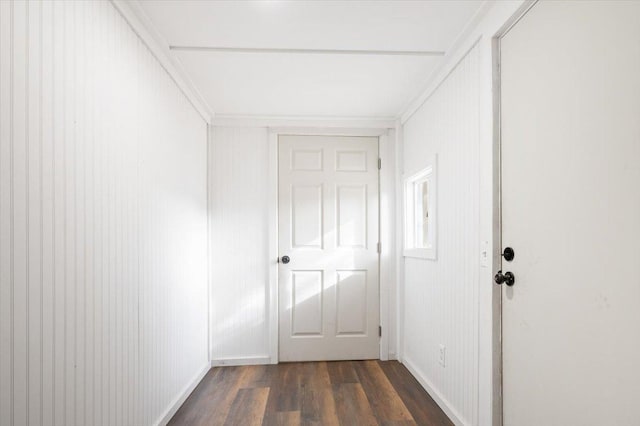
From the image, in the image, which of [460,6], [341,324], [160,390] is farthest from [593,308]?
[341,324]

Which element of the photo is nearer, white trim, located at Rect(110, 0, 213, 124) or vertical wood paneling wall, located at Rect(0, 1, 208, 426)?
vertical wood paneling wall, located at Rect(0, 1, 208, 426)

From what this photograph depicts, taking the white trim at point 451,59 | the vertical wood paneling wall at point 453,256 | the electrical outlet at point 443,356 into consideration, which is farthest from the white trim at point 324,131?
the electrical outlet at point 443,356

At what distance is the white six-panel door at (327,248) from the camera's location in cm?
328

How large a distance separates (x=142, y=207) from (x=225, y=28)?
102 centimetres

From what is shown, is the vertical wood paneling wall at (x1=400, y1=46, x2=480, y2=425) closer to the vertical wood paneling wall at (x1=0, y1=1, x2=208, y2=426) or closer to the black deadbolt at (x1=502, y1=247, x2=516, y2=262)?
the black deadbolt at (x1=502, y1=247, x2=516, y2=262)

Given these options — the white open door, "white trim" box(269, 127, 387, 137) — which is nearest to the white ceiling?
"white trim" box(269, 127, 387, 137)

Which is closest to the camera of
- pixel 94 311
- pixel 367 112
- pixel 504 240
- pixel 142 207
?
pixel 94 311

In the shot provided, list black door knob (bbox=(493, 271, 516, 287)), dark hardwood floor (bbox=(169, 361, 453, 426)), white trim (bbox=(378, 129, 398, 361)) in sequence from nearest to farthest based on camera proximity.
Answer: black door knob (bbox=(493, 271, 516, 287)), dark hardwood floor (bbox=(169, 361, 453, 426)), white trim (bbox=(378, 129, 398, 361))

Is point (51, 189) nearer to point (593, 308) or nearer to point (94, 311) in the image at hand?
point (94, 311)

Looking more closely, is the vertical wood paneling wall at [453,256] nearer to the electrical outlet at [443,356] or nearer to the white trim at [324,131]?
the electrical outlet at [443,356]

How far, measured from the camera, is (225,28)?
6.22 ft

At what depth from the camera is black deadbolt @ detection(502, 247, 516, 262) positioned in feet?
5.18

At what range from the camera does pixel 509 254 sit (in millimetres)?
1593

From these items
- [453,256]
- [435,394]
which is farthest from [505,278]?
[435,394]
